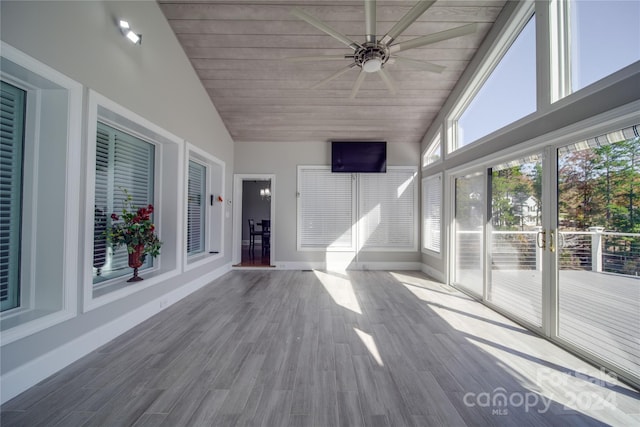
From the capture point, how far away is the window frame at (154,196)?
6.88 ft

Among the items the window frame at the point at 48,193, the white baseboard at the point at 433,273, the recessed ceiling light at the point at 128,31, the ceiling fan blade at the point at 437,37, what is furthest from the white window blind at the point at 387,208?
the window frame at the point at 48,193

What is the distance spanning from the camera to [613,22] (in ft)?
6.73

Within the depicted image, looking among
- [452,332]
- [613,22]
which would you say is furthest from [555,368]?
[613,22]

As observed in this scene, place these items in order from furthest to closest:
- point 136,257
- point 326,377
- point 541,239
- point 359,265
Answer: point 359,265, point 136,257, point 541,239, point 326,377

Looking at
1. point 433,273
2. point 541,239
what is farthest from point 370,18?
point 433,273

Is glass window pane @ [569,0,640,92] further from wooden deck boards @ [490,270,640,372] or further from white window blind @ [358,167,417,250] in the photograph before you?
white window blind @ [358,167,417,250]

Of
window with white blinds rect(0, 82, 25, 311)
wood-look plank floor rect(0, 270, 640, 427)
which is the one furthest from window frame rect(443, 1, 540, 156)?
window with white blinds rect(0, 82, 25, 311)

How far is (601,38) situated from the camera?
211 centimetres

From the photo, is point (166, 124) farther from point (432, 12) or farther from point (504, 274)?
point (504, 274)

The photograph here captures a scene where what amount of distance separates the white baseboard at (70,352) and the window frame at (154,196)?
24 centimetres

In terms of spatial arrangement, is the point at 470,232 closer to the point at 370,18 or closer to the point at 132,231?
the point at 370,18

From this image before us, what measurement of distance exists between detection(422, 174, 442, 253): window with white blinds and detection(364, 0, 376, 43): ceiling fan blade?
3.13 meters

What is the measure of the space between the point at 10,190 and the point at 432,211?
5580 mm

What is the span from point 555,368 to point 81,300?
155 inches
